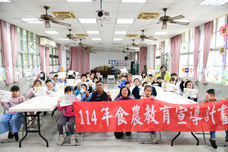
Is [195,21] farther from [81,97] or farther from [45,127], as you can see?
[45,127]

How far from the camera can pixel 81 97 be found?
3070mm

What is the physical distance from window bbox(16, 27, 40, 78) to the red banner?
5520mm

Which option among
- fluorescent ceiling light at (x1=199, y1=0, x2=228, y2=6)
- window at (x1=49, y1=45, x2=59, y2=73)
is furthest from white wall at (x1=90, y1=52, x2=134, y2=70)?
fluorescent ceiling light at (x1=199, y1=0, x2=228, y2=6)

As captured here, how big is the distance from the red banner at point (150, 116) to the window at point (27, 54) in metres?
5.52

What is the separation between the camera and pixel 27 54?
6980mm

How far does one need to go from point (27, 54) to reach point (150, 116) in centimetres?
703

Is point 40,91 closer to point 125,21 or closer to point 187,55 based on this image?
point 125,21

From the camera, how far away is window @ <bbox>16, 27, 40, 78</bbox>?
6434 mm

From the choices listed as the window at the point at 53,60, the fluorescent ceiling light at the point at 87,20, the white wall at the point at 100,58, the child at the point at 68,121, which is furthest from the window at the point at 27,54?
the white wall at the point at 100,58

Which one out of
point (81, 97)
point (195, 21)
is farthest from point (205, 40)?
point (81, 97)

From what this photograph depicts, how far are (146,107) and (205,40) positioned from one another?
453cm

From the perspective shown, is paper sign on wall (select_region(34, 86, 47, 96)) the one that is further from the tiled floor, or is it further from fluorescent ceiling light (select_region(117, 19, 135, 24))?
fluorescent ceiling light (select_region(117, 19, 135, 24))

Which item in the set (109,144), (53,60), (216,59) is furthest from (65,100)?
(53,60)

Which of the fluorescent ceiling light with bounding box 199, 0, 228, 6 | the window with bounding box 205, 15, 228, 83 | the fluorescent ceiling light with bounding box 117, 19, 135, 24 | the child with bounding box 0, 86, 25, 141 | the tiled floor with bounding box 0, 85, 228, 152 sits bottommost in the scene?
the tiled floor with bounding box 0, 85, 228, 152
